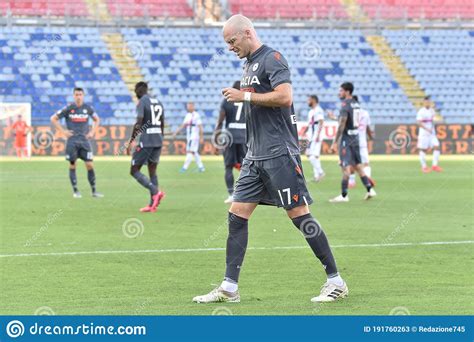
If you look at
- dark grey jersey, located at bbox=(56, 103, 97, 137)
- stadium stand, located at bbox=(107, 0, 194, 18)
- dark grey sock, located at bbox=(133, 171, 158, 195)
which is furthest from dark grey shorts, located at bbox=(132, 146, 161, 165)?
stadium stand, located at bbox=(107, 0, 194, 18)

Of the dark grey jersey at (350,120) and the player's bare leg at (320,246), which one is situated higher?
the player's bare leg at (320,246)

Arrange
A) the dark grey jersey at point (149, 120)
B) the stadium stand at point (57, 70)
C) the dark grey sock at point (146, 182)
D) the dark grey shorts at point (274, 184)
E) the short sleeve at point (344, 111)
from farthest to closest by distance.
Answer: the stadium stand at point (57, 70), the short sleeve at point (344, 111), the dark grey jersey at point (149, 120), the dark grey sock at point (146, 182), the dark grey shorts at point (274, 184)

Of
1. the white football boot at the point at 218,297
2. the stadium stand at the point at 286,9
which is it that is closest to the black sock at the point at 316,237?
the white football boot at the point at 218,297

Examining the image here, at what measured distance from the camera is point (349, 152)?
21.5 metres

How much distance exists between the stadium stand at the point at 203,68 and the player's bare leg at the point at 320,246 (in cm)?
3502

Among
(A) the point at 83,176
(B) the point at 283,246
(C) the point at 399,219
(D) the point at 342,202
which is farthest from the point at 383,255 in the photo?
(A) the point at 83,176

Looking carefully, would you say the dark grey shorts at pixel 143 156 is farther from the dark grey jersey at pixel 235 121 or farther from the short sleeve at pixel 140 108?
the dark grey jersey at pixel 235 121

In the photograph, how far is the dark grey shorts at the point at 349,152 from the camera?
21453 mm

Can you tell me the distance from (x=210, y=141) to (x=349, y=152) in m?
22.4

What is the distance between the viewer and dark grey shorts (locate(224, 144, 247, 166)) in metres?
20.6

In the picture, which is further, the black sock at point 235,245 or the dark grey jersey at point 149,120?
the dark grey jersey at point 149,120

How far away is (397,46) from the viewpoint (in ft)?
167

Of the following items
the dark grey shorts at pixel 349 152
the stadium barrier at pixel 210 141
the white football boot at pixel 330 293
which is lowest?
the stadium barrier at pixel 210 141
